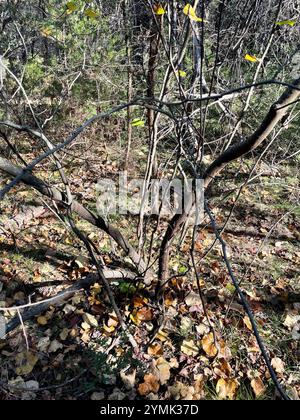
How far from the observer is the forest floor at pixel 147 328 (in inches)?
80.6

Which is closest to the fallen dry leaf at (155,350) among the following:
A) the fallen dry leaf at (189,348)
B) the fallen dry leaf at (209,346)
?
the fallen dry leaf at (189,348)

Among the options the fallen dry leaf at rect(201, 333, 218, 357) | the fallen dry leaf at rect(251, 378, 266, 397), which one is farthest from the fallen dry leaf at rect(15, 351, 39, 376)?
the fallen dry leaf at rect(251, 378, 266, 397)

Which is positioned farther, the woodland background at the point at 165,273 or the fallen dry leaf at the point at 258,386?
the fallen dry leaf at the point at 258,386

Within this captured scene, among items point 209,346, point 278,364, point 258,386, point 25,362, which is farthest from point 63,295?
point 278,364

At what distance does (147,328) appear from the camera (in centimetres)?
241

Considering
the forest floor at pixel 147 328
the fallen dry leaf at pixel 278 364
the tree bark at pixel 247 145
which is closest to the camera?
the tree bark at pixel 247 145

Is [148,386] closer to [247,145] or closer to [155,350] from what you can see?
[155,350]

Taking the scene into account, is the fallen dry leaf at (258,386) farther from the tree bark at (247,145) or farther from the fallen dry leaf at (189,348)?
the tree bark at (247,145)

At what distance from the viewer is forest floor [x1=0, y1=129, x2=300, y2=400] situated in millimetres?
2047

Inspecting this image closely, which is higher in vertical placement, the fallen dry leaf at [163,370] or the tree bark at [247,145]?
the tree bark at [247,145]

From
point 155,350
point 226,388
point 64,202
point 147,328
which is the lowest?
point 226,388

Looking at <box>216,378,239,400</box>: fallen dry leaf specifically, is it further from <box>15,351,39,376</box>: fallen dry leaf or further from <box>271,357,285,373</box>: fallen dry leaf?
<box>15,351,39,376</box>: fallen dry leaf
